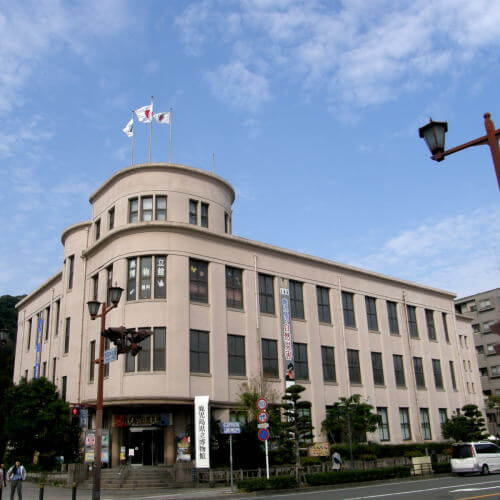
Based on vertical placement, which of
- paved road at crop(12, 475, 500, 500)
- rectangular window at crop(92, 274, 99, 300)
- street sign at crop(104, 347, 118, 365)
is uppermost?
rectangular window at crop(92, 274, 99, 300)

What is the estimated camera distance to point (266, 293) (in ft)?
124

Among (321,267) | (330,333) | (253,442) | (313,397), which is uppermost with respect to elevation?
(321,267)

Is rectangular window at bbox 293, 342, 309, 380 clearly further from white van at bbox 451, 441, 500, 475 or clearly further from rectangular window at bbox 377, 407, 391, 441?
white van at bbox 451, 441, 500, 475

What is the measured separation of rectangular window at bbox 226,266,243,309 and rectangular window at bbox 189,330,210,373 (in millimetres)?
3194

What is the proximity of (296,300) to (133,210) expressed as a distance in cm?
1263

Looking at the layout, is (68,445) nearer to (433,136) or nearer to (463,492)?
(463,492)

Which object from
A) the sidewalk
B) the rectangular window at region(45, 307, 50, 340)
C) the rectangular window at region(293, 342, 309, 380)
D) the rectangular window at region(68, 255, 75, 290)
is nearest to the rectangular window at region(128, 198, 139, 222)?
the rectangular window at region(68, 255, 75, 290)

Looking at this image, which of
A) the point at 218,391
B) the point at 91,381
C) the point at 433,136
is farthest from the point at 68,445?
the point at 433,136

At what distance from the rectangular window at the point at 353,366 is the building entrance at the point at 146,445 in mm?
15321

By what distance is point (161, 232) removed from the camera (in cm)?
3350

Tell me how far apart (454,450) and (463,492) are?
33.8ft

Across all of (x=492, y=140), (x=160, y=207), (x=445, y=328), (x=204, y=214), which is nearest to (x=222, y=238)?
(x=204, y=214)

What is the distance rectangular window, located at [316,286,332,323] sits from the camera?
133ft

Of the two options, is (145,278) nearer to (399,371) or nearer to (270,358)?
(270,358)
